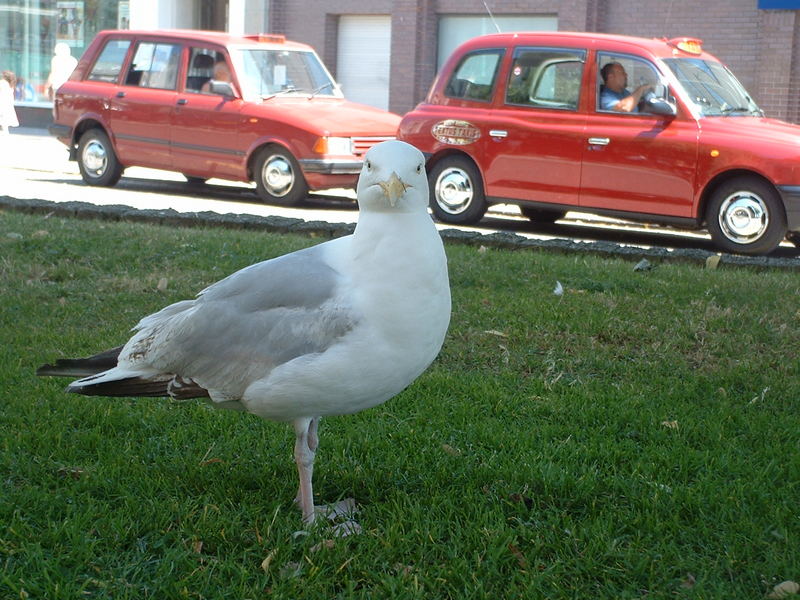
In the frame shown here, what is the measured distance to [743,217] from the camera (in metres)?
10.5

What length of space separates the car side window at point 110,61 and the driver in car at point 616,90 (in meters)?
6.92

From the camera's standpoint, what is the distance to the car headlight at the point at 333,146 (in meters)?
13.1

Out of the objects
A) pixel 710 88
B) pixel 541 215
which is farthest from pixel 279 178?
pixel 710 88

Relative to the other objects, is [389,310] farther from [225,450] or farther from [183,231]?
[183,231]

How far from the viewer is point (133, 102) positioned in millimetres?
14477

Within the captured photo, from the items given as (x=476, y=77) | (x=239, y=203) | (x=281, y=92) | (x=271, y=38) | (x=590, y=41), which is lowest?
(x=239, y=203)

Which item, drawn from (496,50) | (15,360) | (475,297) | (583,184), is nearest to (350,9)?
(496,50)

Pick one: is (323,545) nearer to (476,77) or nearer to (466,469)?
(466,469)

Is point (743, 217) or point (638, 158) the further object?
point (638, 158)

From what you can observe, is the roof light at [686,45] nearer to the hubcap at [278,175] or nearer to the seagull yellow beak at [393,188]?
the hubcap at [278,175]

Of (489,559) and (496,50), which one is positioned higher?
(496,50)

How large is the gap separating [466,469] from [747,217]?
23.9 feet

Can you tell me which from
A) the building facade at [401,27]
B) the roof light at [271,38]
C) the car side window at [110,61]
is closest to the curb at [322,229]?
the car side window at [110,61]

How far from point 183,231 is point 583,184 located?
4.49 m
